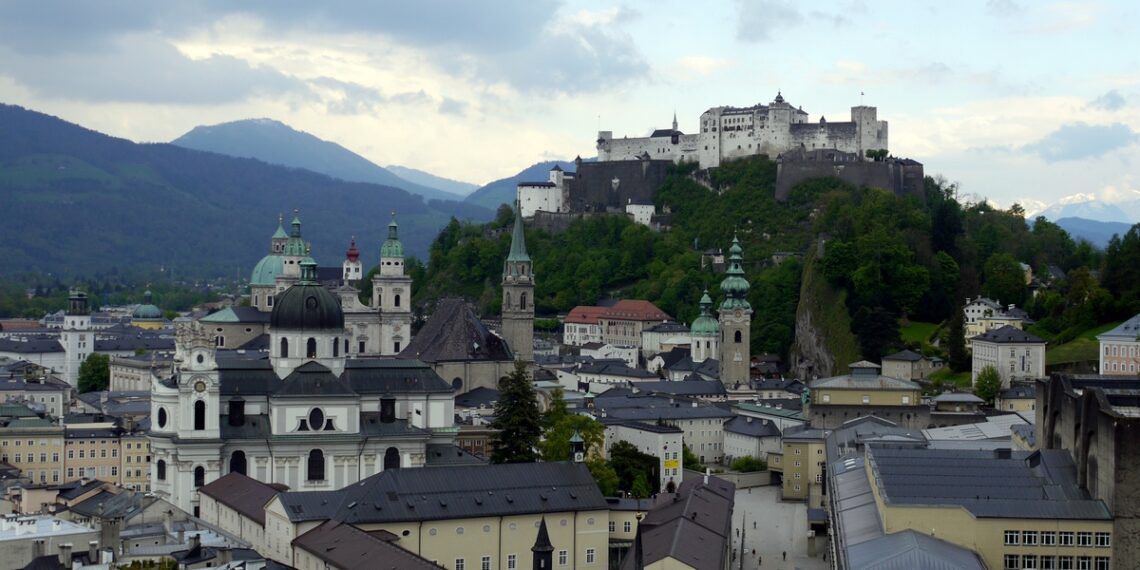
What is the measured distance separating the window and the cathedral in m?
29.0

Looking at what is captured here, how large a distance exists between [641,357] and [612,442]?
45.0 m

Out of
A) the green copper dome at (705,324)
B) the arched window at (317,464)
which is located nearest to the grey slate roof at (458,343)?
the arched window at (317,464)

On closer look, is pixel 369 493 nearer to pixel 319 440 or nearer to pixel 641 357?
pixel 319 440

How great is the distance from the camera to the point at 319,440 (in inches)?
2613

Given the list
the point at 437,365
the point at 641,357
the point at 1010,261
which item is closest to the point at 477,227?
the point at 641,357

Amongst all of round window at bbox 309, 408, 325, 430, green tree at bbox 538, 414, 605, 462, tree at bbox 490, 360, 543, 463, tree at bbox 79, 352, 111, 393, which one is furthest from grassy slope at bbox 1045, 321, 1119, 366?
tree at bbox 79, 352, 111, 393

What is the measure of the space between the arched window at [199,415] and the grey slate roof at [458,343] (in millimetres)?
23956

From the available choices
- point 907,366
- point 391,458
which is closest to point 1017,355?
point 907,366

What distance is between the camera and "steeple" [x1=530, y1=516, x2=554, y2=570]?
1966 inches

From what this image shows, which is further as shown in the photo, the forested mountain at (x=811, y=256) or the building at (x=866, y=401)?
the forested mountain at (x=811, y=256)

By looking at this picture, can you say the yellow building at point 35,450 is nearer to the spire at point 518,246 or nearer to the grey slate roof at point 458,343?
the grey slate roof at point 458,343

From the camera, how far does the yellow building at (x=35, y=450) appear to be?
7462 centimetres

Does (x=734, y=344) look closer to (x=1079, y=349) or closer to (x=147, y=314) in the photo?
(x=1079, y=349)

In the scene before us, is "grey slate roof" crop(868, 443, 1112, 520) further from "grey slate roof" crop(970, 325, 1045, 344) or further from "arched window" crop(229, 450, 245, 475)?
"grey slate roof" crop(970, 325, 1045, 344)
